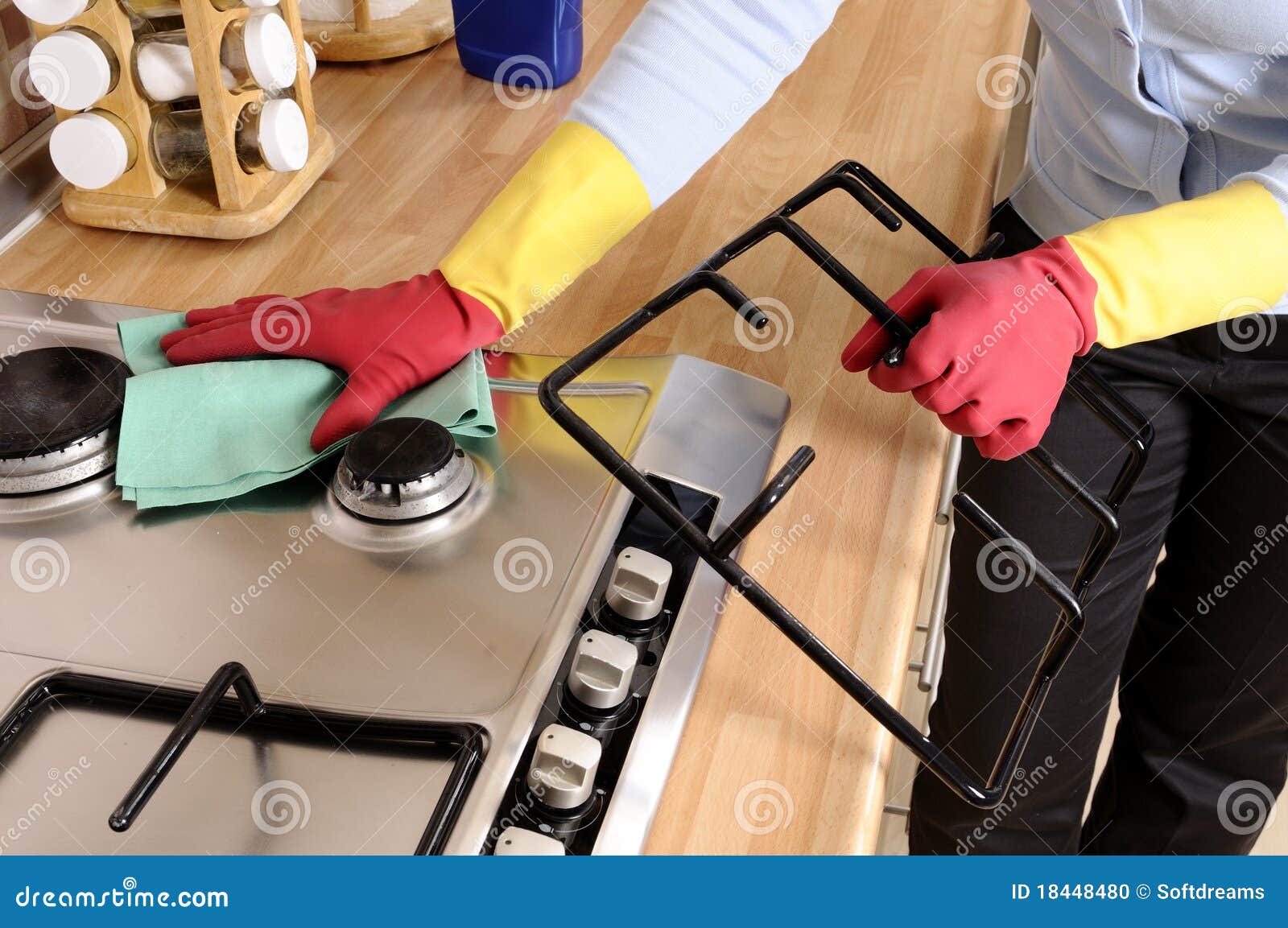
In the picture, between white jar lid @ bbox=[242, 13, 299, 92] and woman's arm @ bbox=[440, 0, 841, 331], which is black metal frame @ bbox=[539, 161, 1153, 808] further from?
white jar lid @ bbox=[242, 13, 299, 92]

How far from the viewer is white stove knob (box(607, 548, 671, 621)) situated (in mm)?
618

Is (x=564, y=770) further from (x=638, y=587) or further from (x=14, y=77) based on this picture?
(x=14, y=77)

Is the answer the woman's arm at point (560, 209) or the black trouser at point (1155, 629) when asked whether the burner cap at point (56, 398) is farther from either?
the black trouser at point (1155, 629)

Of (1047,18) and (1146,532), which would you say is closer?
(1047,18)

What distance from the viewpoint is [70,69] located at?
813 millimetres

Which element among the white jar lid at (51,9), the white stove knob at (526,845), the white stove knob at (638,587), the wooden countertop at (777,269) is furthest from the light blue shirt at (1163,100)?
the white jar lid at (51,9)

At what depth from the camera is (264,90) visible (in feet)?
3.02

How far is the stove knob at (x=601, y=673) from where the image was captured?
0.57 m

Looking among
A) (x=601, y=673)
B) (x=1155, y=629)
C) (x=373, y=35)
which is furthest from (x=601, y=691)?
(x=373, y=35)

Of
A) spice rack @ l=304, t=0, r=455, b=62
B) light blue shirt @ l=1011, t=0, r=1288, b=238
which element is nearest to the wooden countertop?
spice rack @ l=304, t=0, r=455, b=62

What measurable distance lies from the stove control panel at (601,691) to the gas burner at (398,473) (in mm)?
113

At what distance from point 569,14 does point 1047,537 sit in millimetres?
659

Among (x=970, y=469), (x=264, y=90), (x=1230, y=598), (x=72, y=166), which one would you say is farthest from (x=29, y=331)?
(x=1230, y=598)
